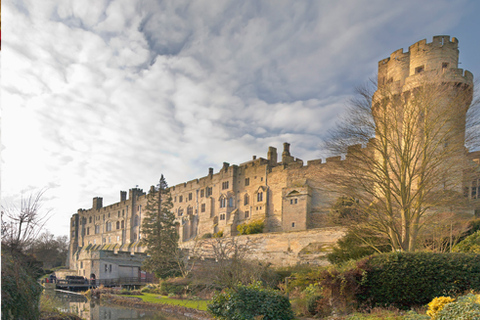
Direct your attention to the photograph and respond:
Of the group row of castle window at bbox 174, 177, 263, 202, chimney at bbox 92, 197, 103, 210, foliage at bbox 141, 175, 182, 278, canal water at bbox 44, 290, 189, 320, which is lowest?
canal water at bbox 44, 290, 189, 320

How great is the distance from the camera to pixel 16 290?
8609 mm

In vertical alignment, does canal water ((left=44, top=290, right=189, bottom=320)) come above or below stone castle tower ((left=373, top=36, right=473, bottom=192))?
below

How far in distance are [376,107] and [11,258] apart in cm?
1554

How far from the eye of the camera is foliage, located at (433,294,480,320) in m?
8.52

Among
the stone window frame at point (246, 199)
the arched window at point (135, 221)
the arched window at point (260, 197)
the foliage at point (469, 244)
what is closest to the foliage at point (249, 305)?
the foliage at point (469, 244)

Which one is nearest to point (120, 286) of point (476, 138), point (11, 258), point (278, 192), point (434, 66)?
point (278, 192)

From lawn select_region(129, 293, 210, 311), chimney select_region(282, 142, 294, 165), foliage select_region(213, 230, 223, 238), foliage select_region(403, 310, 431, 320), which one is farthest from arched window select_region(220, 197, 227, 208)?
foliage select_region(403, 310, 431, 320)

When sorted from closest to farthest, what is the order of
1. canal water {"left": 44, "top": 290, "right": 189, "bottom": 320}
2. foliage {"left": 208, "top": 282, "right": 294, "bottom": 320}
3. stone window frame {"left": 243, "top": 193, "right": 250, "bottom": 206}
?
foliage {"left": 208, "top": 282, "right": 294, "bottom": 320}
canal water {"left": 44, "top": 290, "right": 189, "bottom": 320}
stone window frame {"left": 243, "top": 193, "right": 250, "bottom": 206}

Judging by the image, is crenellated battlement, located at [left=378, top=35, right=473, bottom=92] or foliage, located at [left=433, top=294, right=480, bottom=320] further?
crenellated battlement, located at [left=378, top=35, right=473, bottom=92]

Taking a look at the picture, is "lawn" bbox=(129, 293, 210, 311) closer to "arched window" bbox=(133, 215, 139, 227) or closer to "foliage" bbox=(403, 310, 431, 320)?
"foliage" bbox=(403, 310, 431, 320)

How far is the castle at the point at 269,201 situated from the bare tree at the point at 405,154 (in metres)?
1.76

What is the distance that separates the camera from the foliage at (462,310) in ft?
28.0

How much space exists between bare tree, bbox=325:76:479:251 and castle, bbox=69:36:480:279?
176 cm

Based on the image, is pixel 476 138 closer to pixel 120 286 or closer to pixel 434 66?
pixel 434 66
